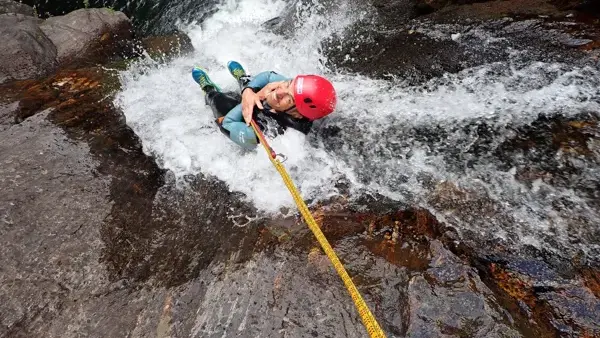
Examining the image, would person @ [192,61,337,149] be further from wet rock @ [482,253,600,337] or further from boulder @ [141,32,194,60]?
boulder @ [141,32,194,60]

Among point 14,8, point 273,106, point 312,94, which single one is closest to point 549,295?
point 312,94

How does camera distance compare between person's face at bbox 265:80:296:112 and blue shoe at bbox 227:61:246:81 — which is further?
blue shoe at bbox 227:61:246:81

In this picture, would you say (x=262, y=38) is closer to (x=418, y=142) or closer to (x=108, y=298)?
(x=418, y=142)

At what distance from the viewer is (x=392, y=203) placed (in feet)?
12.3

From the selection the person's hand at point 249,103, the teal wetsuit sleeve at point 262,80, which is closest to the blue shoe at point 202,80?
the teal wetsuit sleeve at point 262,80

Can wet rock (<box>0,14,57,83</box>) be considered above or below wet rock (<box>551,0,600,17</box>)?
above

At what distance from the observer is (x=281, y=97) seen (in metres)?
4.46

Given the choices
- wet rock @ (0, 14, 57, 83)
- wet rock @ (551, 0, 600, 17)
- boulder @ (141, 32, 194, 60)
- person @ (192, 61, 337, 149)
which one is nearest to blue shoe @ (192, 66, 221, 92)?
person @ (192, 61, 337, 149)

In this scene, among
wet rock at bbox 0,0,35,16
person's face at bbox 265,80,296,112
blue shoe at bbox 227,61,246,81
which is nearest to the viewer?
person's face at bbox 265,80,296,112

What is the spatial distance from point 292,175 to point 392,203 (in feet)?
3.83

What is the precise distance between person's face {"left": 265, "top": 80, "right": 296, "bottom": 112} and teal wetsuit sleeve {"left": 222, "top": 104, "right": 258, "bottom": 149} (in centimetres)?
40

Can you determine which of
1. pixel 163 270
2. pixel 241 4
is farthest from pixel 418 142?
pixel 241 4

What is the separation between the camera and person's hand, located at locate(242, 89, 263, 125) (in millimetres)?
4539

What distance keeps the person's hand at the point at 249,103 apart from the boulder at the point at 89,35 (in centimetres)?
396
